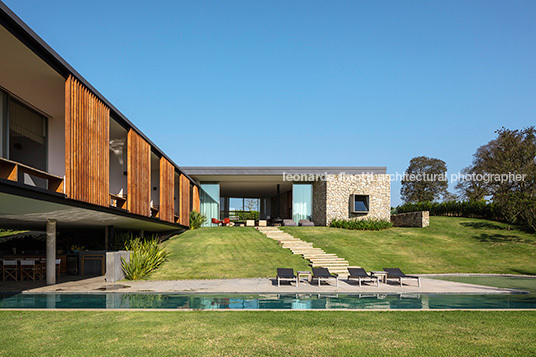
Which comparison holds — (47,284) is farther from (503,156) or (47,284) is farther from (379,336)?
(503,156)

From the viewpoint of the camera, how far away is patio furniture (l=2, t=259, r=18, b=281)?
46.9 feet

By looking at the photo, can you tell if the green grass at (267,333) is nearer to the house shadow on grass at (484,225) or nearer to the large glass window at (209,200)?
the house shadow on grass at (484,225)

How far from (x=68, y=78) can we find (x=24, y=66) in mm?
1138

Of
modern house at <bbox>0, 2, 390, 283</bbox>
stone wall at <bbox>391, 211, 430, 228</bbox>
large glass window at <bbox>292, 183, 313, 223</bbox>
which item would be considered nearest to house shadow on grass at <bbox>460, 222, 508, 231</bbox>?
stone wall at <bbox>391, 211, 430, 228</bbox>

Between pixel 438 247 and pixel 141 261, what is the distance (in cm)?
1604

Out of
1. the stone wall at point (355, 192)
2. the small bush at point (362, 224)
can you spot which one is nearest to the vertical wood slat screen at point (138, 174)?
the small bush at point (362, 224)

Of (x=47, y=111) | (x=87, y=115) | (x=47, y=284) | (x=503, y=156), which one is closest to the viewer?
(x=87, y=115)

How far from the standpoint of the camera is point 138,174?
1417cm

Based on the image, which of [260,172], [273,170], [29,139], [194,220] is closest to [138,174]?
[29,139]

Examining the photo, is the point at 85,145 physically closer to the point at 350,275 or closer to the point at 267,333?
the point at 267,333

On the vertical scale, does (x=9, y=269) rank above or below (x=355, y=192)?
below

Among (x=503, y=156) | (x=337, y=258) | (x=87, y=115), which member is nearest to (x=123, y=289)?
(x=87, y=115)

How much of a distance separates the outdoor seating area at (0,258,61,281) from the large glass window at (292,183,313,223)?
18.8 meters

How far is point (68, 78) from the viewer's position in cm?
909
